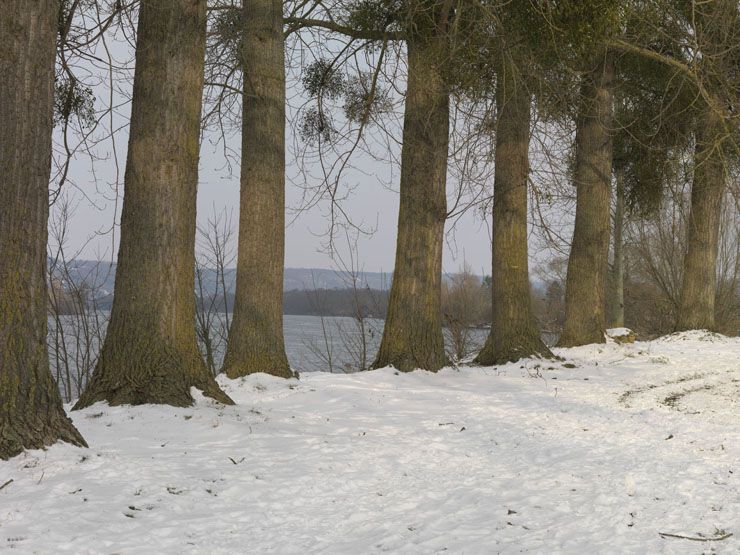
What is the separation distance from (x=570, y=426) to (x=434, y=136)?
4526mm

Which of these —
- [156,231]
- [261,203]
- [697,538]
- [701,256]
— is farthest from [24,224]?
[701,256]

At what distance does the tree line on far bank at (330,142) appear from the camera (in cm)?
A: 427

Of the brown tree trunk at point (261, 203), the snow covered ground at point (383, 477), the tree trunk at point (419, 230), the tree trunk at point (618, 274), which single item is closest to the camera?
the snow covered ground at point (383, 477)

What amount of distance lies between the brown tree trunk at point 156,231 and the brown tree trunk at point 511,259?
5.51 m

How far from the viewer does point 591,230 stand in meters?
11.9

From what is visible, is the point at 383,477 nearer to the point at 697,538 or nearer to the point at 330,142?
the point at 697,538

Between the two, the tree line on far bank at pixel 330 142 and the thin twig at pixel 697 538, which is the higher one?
the tree line on far bank at pixel 330 142

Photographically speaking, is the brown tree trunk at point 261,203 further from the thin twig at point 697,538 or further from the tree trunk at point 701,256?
the tree trunk at point 701,256

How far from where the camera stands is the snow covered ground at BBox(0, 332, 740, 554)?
3455mm

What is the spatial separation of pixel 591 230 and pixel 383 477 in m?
8.48

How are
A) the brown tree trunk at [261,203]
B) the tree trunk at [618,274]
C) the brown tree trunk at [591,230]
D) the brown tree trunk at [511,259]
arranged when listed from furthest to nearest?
the tree trunk at [618,274], the brown tree trunk at [591,230], the brown tree trunk at [511,259], the brown tree trunk at [261,203]

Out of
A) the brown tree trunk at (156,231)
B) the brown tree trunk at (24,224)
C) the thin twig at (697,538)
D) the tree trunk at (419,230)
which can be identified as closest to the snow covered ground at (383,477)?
the thin twig at (697,538)

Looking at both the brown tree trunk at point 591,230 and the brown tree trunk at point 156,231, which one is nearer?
the brown tree trunk at point 156,231

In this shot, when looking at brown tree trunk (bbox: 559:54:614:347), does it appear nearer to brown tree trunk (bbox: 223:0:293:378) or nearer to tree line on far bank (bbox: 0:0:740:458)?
tree line on far bank (bbox: 0:0:740:458)
